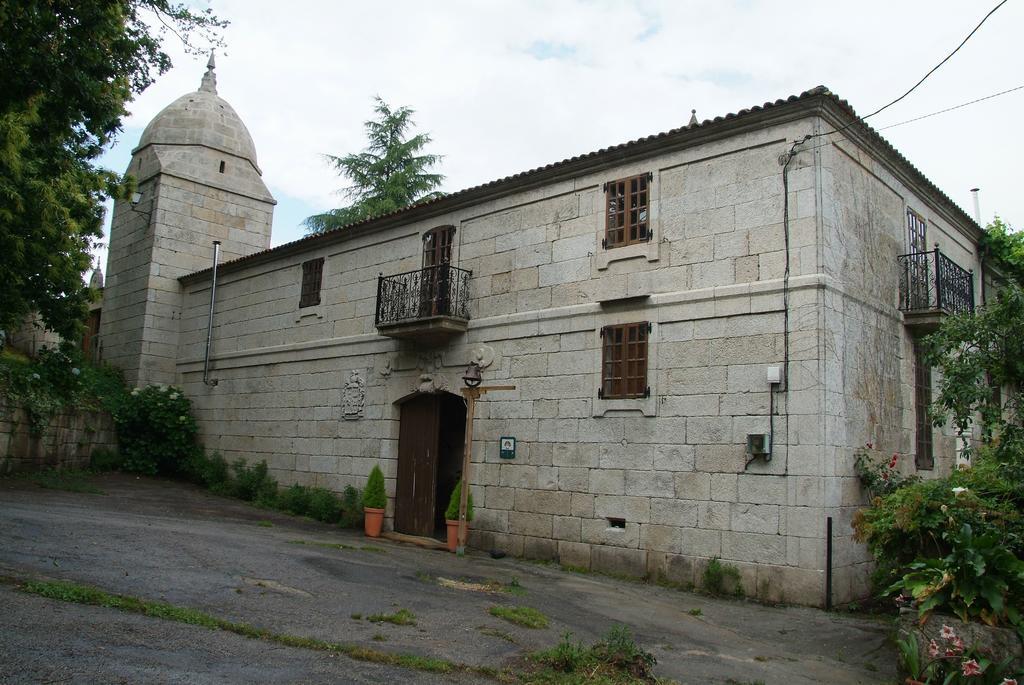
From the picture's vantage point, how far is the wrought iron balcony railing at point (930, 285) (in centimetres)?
1183

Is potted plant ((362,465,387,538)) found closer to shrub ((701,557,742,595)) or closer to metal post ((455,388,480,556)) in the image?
metal post ((455,388,480,556))

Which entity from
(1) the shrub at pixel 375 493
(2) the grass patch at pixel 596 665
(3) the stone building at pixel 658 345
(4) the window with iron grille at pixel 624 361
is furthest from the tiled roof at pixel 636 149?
(2) the grass patch at pixel 596 665

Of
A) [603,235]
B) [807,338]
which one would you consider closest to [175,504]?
[603,235]

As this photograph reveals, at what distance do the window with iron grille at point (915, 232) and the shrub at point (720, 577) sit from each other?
19.4 feet

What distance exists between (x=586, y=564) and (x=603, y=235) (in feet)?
15.6

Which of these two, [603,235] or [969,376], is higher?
[603,235]

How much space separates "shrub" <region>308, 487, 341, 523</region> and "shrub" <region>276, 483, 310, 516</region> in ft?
1.13

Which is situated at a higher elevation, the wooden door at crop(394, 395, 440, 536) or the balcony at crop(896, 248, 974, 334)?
the balcony at crop(896, 248, 974, 334)

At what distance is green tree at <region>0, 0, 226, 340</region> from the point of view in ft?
24.5

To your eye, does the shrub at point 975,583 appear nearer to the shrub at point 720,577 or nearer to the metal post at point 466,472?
the shrub at point 720,577

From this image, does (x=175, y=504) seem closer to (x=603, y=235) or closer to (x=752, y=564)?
(x=603, y=235)

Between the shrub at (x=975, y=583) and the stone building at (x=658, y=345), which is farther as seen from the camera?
the stone building at (x=658, y=345)

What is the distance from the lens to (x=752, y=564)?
9734 millimetres

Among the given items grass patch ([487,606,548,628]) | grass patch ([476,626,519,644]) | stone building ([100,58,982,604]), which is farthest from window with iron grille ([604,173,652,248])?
grass patch ([476,626,519,644])
